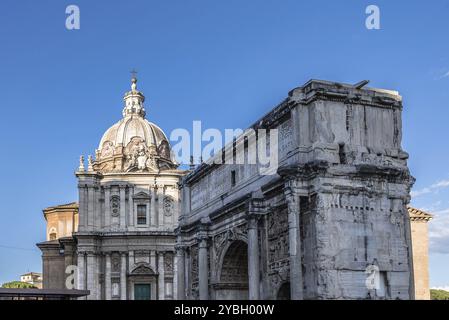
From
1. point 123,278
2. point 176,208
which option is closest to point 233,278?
point 123,278

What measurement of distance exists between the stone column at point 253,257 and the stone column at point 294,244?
3.58 m

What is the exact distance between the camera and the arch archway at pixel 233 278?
34513 millimetres

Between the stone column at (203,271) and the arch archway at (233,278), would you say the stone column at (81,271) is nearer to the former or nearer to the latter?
the stone column at (203,271)

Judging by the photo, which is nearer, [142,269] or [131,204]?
[142,269]

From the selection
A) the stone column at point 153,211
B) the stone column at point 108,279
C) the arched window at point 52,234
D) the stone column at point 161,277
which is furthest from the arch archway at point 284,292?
the arched window at point 52,234

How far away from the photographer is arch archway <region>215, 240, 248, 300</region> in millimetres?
34513

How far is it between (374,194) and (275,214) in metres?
4.02

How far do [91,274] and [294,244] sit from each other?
29042 mm

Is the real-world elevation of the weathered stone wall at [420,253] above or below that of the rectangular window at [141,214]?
below

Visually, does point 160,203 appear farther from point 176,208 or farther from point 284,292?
point 284,292

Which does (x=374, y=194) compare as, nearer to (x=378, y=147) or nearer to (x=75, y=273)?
(x=378, y=147)

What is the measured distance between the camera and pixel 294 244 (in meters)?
25.6

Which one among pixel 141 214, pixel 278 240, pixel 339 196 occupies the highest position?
pixel 141 214

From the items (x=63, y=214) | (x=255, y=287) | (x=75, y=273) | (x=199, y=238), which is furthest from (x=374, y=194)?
(x=63, y=214)
